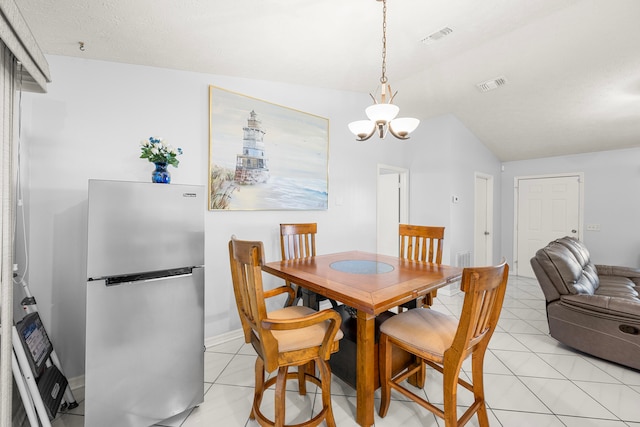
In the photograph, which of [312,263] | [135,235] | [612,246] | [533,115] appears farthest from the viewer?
[612,246]

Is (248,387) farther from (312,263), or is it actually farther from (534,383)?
(534,383)

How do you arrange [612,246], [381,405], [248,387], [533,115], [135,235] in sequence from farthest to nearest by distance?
[612,246] < [533,115] < [248,387] < [381,405] < [135,235]

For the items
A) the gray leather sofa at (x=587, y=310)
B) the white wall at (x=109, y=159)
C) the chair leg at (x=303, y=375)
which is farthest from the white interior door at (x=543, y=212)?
the chair leg at (x=303, y=375)

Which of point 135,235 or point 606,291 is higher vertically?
point 135,235

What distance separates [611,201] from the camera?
13.7 ft

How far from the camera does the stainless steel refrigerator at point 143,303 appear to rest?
53.7 inches

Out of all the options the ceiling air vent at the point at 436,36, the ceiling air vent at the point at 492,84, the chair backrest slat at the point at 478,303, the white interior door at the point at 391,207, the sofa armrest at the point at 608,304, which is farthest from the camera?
the white interior door at the point at 391,207

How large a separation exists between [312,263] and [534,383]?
1.86 metres

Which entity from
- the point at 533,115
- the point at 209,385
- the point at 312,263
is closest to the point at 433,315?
the point at 312,263

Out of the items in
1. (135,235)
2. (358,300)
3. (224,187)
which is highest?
(224,187)

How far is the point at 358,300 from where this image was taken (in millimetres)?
1315

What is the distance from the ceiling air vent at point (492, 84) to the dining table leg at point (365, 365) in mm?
3242

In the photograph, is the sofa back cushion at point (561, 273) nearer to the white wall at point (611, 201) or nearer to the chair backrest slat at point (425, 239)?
the chair backrest slat at point (425, 239)

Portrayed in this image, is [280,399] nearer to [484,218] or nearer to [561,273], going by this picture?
[561,273]
